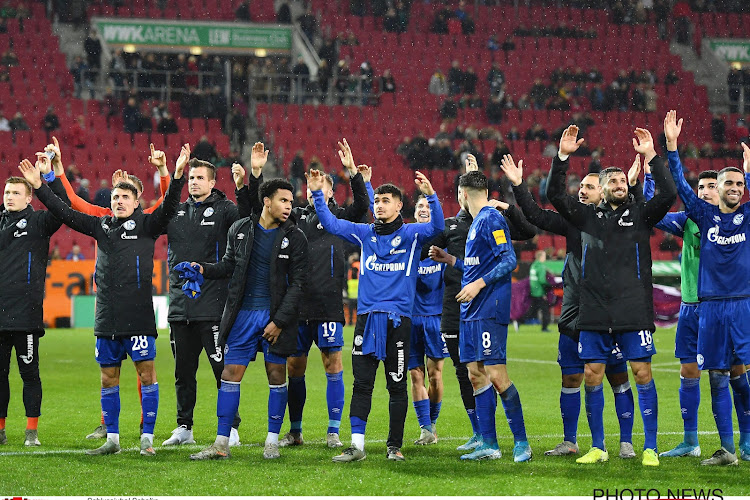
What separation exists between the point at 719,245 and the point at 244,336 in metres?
3.65

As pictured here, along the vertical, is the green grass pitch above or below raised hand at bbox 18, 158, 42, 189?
below

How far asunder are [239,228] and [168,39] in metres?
27.0

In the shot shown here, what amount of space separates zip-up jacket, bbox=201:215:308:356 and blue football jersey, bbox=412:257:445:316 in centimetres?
161

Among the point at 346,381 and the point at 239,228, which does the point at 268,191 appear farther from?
the point at 346,381

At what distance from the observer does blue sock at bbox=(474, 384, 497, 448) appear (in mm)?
7609

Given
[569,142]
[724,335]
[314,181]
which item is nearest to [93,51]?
[314,181]

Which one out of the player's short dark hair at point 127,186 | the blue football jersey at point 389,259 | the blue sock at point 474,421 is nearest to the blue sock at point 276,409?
the blue football jersey at point 389,259

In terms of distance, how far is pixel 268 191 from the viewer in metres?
7.68

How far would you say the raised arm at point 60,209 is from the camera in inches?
316

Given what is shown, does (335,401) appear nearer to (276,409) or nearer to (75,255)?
(276,409)

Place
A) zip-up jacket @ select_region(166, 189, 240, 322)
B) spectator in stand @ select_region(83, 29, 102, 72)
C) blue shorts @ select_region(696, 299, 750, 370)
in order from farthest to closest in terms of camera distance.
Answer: spectator in stand @ select_region(83, 29, 102, 72), zip-up jacket @ select_region(166, 189, 240, 322), blue shorts @ select_region(696, 299, 750, 370)

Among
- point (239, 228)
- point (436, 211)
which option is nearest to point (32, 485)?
point (239, 228)

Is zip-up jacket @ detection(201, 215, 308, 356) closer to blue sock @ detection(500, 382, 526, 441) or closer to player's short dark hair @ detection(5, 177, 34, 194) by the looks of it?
blue sock @ detection(500, 382, 526, 441)

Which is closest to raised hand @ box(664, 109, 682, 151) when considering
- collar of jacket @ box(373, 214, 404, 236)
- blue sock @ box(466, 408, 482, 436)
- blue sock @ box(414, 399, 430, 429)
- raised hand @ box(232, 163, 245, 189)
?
collar of jacket @ box(373, 214, 404, 236)
